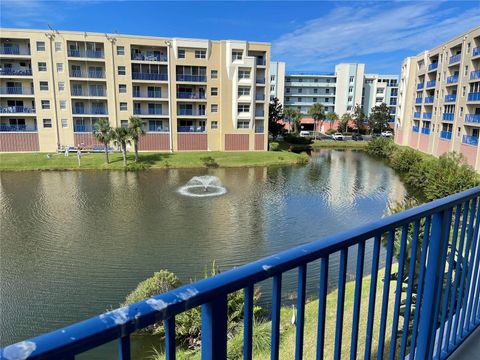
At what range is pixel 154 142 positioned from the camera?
43.7 m

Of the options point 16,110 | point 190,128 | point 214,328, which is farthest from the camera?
point 190,128

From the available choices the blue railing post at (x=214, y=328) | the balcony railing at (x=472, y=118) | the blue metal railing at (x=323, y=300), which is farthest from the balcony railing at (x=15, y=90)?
the blue railing post at (x=214, y=328)

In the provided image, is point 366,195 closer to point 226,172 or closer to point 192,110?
point 226,172

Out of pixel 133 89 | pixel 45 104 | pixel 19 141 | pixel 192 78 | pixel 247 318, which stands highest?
pixel 192 78

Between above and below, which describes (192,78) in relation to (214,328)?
above

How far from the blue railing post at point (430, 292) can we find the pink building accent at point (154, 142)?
42.5m

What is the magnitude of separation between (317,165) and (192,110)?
52.6 feet

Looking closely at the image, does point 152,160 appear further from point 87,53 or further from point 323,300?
point 323,300

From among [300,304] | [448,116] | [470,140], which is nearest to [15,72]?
[470,140]

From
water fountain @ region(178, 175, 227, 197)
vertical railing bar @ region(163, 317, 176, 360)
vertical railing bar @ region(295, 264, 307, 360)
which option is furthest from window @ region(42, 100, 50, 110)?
vertical railing bar @ region(163, 317, 176, 360)

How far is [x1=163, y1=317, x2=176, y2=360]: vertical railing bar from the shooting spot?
1325mm

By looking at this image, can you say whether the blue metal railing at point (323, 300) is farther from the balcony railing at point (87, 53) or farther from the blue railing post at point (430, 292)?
the balcony railing at point (87, 53)

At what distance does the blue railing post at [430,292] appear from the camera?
2.70 metres

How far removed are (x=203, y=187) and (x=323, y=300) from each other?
2552 cm
